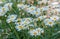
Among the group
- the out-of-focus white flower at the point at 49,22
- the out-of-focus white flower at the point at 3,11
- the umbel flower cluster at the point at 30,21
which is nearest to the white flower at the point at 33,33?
the umbel flower cluster at the point at 30,21

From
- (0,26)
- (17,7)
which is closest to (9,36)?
(0,26)

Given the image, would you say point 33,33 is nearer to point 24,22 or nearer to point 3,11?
point 24,22

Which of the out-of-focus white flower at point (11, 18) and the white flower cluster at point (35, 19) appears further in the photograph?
the out-of-focus white flower at point (11, 18)

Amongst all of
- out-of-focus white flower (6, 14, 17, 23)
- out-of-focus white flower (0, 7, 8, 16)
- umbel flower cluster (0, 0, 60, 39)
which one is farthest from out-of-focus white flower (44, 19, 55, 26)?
out-of-focus white flower (0, 7, 8, 16)

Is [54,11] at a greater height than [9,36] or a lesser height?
greater

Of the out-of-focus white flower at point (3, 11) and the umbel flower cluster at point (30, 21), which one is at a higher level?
the out-of-focus white flower at point (3, 11)

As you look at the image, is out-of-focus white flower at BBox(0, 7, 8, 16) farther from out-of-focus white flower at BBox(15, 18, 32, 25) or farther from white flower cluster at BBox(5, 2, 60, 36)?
out-of-focus white flower at BBox(15, 18, 32, 25)

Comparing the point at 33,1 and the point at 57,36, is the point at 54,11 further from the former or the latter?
the point at 33,1

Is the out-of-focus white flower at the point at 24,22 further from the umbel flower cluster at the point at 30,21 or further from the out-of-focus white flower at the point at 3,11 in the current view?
the out-of-focus white flower at the point at 3,11

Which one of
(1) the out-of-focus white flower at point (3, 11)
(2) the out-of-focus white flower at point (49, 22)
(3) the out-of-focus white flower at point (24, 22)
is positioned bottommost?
(2) the out-of-focus white flower at point (49, 22)
